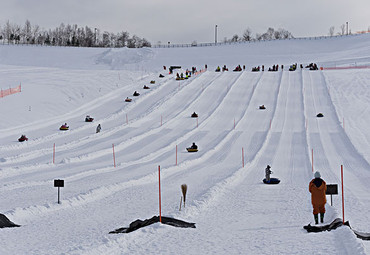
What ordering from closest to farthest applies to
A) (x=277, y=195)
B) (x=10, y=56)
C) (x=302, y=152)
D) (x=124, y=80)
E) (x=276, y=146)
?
(x=277, y=195), (x=302, y=152), (x=276, y=146), (x=124, y=80), (x=10, y=56)

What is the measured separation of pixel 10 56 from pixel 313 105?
6930 centimetres

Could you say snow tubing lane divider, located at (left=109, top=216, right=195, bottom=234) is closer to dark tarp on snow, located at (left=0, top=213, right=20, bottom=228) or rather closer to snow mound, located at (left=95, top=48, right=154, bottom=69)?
dark tarp on snow, located at (left=0, top=213, right=20, bottom=228)

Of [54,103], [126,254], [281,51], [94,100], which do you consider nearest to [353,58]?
[281,51]

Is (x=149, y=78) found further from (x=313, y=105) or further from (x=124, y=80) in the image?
(x=313, y=105)

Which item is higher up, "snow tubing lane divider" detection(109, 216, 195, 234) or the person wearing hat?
the person wearing hat

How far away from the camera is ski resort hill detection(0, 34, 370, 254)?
10938 mm

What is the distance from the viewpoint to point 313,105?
44.9m

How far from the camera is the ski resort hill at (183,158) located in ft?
35.9

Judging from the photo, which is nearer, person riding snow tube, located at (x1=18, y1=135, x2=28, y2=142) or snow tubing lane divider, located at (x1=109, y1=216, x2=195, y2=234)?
snow tubing lane divider, located at (x1=109, y1=216, x2=195, y2=234)

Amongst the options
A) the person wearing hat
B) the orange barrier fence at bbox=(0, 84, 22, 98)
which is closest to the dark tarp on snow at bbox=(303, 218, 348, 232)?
the person wearing hat

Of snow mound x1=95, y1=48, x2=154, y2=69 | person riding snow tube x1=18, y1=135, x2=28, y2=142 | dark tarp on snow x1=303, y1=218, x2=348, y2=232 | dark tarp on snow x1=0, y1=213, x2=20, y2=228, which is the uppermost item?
snow mound x1=95, y1=48, x2=154, y2=69

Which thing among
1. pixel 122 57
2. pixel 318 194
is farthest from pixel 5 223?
pixel 122 57

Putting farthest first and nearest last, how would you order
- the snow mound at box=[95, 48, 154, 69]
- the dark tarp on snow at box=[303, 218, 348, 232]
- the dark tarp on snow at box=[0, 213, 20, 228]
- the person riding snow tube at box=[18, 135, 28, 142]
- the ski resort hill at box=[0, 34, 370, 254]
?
the snow mound at box=[95, 48, 154, 69] < the person riding snow tube at box=[18, 135, 28, 142] < the dark tarp on snow at box=[0, 213, 20, 228] < the dark tarp on snow at box=[303, 218, 348, 232] < the ski resort hill at box=[0, 34, 370, 254]

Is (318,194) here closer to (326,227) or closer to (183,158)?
(326,227)
